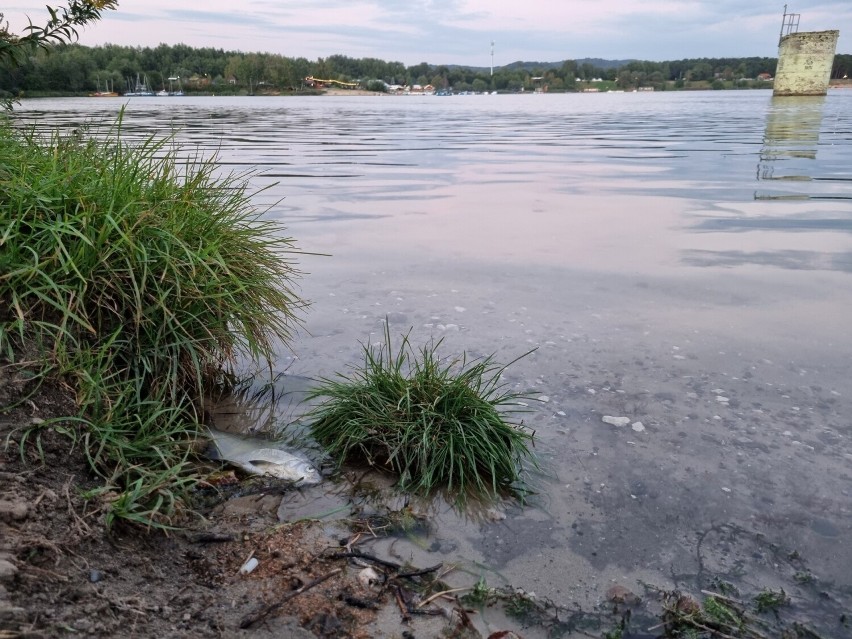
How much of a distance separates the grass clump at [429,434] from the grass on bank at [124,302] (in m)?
0.77

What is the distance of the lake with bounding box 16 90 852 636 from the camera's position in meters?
2.75

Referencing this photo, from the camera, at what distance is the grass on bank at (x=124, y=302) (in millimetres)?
2857

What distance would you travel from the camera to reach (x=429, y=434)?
126 inches

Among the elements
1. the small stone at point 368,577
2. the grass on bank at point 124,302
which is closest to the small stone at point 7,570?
the grass on bank at point 124,302

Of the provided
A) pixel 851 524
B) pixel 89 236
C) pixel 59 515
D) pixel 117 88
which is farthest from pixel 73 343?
pixel 117 88

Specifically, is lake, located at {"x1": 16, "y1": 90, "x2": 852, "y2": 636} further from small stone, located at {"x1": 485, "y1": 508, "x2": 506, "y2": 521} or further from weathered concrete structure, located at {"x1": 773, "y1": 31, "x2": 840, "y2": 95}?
weathered concrete structure, located at {"x1": 773, "y1": 31, "x2": 840, "y2": 95}

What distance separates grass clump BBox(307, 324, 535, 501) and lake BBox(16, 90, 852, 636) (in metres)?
0.21

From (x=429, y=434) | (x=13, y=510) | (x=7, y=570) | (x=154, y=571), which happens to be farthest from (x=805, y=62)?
(x=7, y=570)

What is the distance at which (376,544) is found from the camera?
2695 millimetres

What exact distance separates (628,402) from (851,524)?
53.2 inches

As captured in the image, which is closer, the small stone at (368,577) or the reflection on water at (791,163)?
the small stone at (368,577)

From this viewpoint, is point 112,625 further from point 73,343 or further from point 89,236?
point 89,236

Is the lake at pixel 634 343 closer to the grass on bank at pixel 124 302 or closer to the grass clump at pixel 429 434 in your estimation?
the grass clump at pixel 429 434

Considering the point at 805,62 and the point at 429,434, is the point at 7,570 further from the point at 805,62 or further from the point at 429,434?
the point at 805,62
